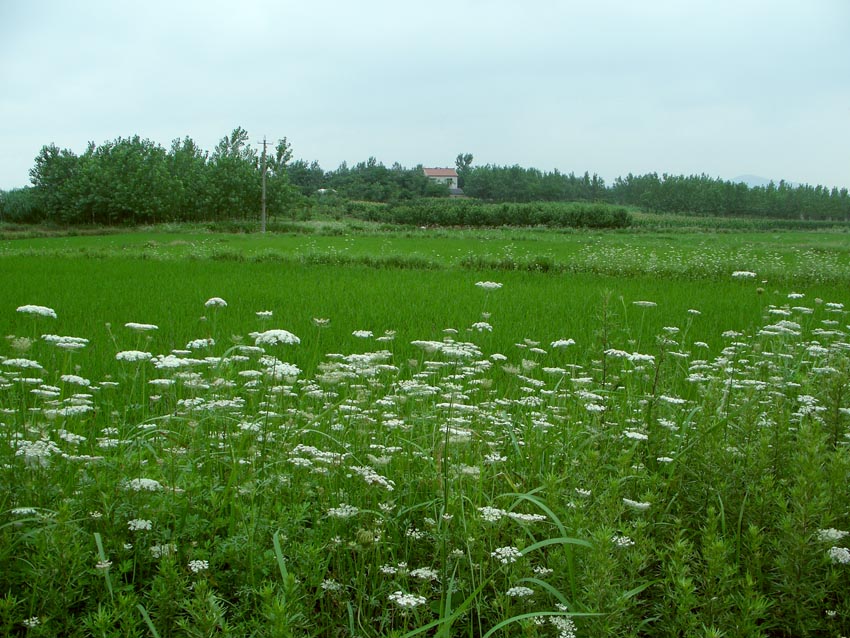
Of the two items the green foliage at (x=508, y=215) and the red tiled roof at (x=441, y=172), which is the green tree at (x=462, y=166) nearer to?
the red tiled roof at (x=441, y=172)

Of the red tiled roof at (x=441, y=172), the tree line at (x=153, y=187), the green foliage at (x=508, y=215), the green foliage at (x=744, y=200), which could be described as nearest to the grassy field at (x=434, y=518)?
the tree line at (x=153, y=187)

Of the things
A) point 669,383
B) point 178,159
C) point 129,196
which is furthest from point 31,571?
point 178,159

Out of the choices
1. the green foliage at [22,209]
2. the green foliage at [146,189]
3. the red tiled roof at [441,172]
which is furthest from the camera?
the red tiled roof at [441,172]

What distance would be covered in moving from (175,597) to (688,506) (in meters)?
2.31

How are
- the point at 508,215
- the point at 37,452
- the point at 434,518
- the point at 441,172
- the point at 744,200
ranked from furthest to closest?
the point at 441,172
the point at 744,200
the point at 508,215
the point at 434,518
the point at 37,452

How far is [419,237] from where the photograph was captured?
39.1 metres

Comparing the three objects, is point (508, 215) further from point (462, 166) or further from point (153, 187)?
point (462, 166)

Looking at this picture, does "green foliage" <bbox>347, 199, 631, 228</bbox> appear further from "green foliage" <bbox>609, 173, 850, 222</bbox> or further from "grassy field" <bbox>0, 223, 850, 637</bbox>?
"grassy field" <bbox>0, 223, 850, 637</bbox>

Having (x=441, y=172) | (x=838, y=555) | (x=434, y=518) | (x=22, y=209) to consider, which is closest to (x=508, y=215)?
(x=22, y=209)

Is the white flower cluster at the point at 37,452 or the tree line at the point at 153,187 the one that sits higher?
the tree line at the point at 153,187

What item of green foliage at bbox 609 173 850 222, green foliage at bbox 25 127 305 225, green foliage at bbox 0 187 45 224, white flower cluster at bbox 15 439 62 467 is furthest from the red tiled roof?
white flower cluster at bbox 15 439 62 467

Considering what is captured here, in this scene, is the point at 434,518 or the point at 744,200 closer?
the point at 434,518

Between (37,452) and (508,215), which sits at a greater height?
(508,215)

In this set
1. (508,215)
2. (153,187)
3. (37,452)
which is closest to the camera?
(37,452)
